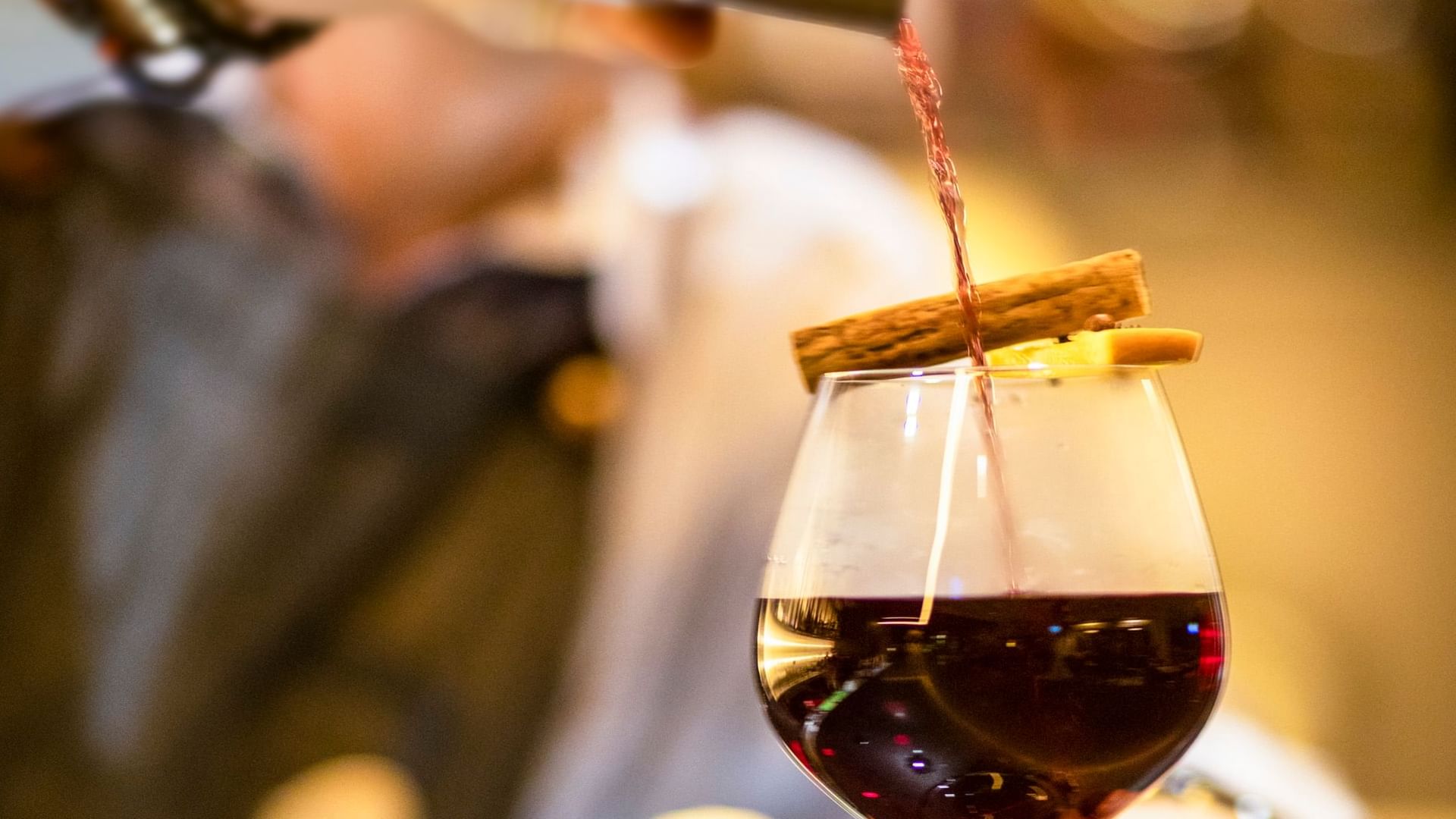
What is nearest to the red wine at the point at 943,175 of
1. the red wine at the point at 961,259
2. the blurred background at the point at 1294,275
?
the red wine at the point at 961,259

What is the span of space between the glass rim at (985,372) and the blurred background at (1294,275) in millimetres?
1409

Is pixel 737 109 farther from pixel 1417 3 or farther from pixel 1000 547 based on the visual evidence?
pixel 1000 547

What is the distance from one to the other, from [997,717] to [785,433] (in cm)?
98

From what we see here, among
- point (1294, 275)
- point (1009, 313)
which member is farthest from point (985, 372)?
point (1294, 275)

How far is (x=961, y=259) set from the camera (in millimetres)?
430

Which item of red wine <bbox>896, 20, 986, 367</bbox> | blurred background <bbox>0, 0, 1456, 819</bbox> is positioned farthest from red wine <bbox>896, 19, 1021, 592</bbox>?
blurred background <bbox>0, 0, 1456, 819</bbox>

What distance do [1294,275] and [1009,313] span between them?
180 cm

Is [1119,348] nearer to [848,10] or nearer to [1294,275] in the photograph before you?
[848,10]

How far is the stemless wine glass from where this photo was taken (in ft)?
1.34

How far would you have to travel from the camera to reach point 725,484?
1.36 metres

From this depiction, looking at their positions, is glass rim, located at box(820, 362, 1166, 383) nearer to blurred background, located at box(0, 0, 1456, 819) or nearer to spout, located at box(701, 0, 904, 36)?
spout, located at box(701, 0, 904, 36)

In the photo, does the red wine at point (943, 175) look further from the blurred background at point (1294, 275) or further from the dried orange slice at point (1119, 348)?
the blurred background at point (1294, 275)

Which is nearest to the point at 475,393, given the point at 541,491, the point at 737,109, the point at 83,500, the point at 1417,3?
the point at 541,491

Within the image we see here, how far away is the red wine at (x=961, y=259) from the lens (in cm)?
42
